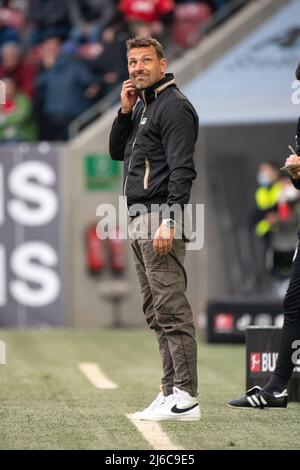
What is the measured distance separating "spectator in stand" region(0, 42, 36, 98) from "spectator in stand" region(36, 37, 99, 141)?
248mm

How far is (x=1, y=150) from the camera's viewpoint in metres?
16.1

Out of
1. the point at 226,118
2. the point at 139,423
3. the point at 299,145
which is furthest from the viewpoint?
the point at 226,118

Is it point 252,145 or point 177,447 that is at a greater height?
point 252,145

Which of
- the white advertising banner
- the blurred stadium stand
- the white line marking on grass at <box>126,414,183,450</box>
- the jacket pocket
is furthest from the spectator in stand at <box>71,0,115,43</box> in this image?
the white line marking on grass at <box>126,414,183,450</box>

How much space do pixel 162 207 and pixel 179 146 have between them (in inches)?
14.3

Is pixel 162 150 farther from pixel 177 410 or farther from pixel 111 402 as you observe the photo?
pixel 111 402

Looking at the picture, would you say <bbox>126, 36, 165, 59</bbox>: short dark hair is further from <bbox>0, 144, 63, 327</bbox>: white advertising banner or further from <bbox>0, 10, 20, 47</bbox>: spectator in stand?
<bbox>0, 10, 20, 47</bbox>: spectator in stand

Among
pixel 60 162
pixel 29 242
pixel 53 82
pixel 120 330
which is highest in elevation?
pixel 53 82

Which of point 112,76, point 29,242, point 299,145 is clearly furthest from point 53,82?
point 299,145

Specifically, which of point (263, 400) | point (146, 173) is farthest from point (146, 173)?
point (263, 400)

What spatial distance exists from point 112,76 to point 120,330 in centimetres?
325

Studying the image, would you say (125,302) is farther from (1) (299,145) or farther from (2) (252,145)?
(1) (299,145)
